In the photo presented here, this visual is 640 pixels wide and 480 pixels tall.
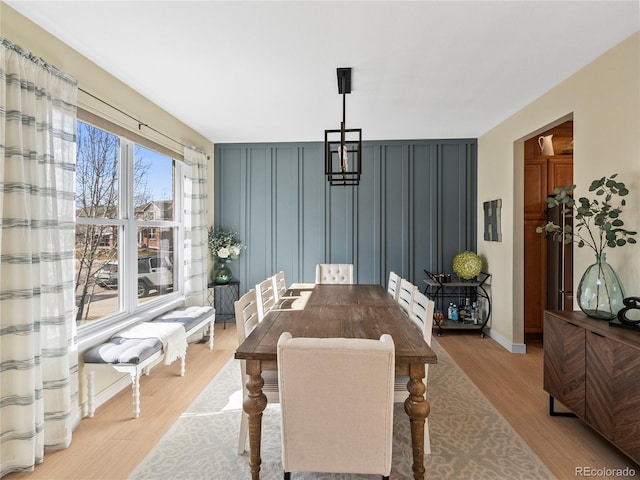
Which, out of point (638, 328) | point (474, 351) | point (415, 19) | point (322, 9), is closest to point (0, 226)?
point (322, 9)

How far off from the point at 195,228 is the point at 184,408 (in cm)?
223

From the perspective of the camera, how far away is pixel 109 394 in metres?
2.67

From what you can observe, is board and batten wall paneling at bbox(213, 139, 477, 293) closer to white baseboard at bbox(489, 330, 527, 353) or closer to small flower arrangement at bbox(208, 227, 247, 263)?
small flower arrangement at bbox(208, 227, 247, 263)

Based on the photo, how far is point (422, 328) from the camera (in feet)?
6.82

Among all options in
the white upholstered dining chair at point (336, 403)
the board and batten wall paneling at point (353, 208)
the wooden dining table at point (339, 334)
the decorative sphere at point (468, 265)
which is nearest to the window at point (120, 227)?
the board and batten wall paneling at point (353, 208)

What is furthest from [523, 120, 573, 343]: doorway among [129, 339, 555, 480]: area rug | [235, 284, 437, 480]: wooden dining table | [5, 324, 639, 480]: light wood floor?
[235, 284, 437, 480]: wooden dining table

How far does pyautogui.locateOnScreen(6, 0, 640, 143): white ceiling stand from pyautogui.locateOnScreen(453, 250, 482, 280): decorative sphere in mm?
1812

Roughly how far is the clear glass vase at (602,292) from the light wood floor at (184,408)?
2.78 feet

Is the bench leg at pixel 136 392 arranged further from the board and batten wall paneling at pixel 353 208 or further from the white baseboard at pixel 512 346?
the white baseboard at pixel 512 346

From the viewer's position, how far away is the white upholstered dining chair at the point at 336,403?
4.40 feet

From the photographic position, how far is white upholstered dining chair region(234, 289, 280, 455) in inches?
72.4

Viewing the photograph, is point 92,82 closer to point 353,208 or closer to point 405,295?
point 405,295

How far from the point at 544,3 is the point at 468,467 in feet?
9.06

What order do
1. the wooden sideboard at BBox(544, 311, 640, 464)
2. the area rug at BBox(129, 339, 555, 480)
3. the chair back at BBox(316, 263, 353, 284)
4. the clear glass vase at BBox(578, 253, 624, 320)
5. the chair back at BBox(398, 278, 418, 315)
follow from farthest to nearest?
the chair back at BBox(316, 263, 353, 284), the chair back at BBox(398, 278, 418, 315), the clear glass vase at BBox(578, 253, 624, 320), the area rug at BBox(129, 339, 555, 480), the wooden sideboard at BBox(544, 311, 640, 464)
